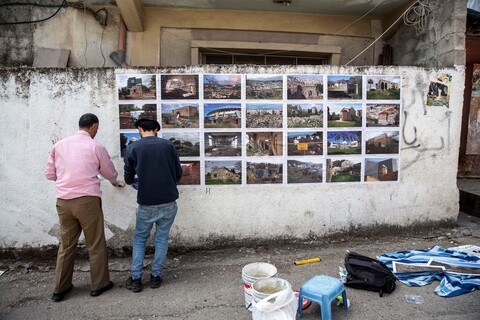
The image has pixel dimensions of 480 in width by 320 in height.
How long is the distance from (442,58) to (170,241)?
463 cm

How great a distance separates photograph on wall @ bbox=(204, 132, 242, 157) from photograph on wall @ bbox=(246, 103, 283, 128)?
0.25 metres

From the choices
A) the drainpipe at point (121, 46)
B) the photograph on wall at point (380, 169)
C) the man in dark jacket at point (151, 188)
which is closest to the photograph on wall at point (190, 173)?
the man in dark jacket at point (151, 188)

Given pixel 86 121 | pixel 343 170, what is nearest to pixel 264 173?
pixel 343 170

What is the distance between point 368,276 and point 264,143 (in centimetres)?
198

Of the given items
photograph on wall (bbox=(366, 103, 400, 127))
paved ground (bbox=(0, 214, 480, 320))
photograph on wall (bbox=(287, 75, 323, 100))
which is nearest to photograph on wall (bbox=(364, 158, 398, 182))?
photograph on wall (bbox=(366, 103, 400, 127))

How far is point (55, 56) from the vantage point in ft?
19.6

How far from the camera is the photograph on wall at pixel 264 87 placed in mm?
4484

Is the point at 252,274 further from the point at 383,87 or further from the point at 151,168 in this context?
the point at 383,87

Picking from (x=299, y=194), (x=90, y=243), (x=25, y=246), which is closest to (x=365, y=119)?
(x=299, y=194)

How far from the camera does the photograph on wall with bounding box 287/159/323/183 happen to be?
4617 millimetres

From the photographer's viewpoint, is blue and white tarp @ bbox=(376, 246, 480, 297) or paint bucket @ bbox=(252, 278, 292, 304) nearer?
paint bucket @ bbox=(252, 278, 292, 304)

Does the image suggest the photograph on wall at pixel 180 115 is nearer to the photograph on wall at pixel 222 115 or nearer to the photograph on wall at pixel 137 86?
the photograph on wall at pixel 222 115

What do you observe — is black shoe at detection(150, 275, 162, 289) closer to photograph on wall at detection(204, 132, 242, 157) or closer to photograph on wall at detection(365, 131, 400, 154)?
photograph on wall at detection(204, 132, 242, 157)

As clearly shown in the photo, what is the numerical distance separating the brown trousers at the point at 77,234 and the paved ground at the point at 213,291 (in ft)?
0.69
